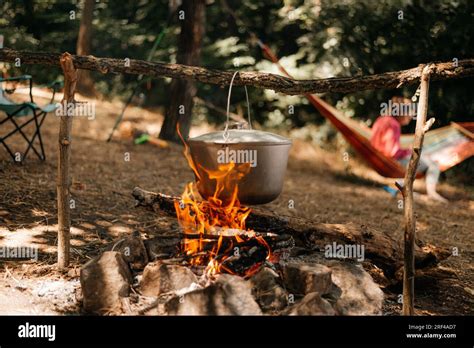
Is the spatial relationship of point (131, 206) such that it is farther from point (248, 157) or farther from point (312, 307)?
point (312, 307)

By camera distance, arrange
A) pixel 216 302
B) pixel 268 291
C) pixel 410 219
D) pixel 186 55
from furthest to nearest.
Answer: pixel 186 55 → pixel 268 291 → pixel 410 219 → pixel 216 302

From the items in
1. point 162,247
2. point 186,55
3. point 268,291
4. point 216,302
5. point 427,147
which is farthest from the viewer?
point 186,55

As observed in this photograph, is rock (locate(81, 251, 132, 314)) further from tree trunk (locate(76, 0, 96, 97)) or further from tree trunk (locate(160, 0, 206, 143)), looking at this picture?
tree trunk (locate(76, 0, 96, 97))

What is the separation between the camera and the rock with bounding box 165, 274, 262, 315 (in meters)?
2.56

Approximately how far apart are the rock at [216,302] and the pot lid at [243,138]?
0.79 metres

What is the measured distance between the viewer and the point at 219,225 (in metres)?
3.33

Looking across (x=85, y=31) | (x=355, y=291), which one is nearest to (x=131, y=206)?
(x=355, y=291)

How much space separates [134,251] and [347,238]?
4.24 feet

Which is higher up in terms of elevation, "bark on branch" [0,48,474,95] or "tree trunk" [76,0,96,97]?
"tree trunk" [76,0,96,97]

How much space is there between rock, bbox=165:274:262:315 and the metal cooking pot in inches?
26.4

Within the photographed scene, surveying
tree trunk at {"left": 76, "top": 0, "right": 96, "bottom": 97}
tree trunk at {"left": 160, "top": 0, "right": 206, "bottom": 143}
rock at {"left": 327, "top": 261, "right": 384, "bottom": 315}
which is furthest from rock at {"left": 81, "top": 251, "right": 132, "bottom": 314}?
tree trunk at {"left": 76, "top": 0, "right": 96, "bottom": 97}

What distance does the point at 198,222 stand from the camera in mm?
3395

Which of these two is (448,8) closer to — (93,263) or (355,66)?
(355,66)

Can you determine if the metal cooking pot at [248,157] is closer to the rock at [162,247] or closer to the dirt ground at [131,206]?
the rock at [162,247]
